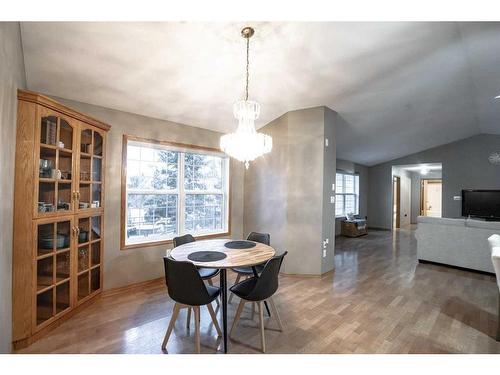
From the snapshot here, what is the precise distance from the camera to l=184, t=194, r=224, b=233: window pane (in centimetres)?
397

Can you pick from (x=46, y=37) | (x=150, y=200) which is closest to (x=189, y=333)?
(x=150, y=200)

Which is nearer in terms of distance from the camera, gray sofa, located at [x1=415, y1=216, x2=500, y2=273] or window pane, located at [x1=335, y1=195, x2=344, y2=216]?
gray sofa, located at [x1=415, y1=216, x2=500, y2=273]

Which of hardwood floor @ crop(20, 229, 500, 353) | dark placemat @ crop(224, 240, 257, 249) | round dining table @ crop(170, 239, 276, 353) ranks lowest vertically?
hardwood floor @ crop(20, 229, 500, 353)

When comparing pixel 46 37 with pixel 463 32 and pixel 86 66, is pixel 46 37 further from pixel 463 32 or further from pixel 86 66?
pixel 463 32

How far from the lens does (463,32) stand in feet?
8.46

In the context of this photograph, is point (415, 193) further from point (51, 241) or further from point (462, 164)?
point (51, 241)

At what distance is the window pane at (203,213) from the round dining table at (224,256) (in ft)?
4.33

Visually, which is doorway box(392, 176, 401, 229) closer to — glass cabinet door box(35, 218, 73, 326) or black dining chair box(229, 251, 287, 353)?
black dining chair box(229, 251, 287, 353)

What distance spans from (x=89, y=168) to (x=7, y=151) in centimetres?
107

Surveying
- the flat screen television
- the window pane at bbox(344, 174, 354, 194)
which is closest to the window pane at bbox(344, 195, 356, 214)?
the window pane at bbox(344, 174, 354, 194)

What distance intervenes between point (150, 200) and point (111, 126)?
111cm

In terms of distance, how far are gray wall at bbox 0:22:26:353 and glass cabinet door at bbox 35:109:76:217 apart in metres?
0.30

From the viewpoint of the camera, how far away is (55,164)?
91.0 inches

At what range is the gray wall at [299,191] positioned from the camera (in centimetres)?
373
